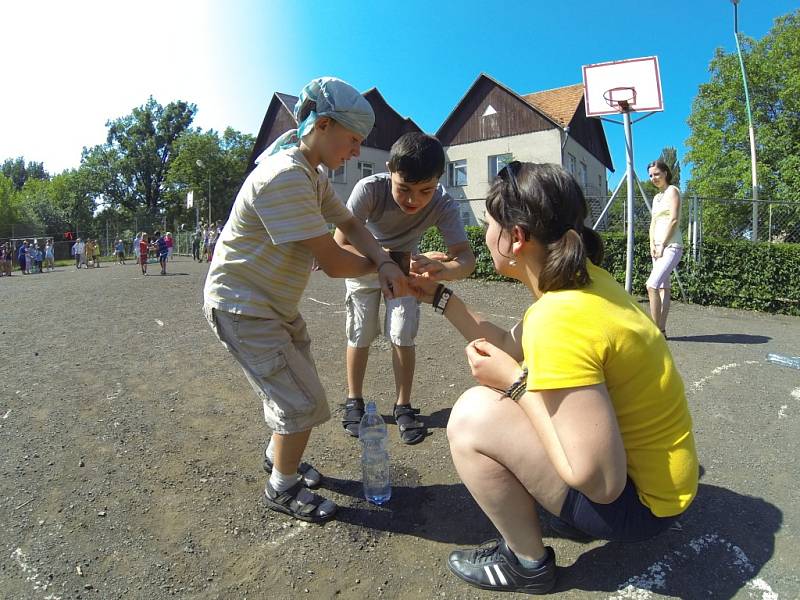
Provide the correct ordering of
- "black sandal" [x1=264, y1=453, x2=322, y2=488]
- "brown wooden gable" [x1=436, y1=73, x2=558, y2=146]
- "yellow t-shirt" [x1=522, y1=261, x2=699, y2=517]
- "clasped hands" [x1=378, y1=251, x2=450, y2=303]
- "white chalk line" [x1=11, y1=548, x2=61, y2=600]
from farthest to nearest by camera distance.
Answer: "brown wooden gable" [x1=436, y1=73, x2=558, y2=146], "black sandal" [x1=264, y1=453, x2=322, y2=488], "clasped hands" [x1=378, y1=251, x2=450, y2=303], "white chalk line" [x1=11, y1=548, x2=61, y2=600], "yellow t-shirt" [x1=522, y1=261, x2=699, y2=517]

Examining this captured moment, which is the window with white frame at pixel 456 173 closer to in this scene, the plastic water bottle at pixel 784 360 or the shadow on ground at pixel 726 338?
the shadow on ground at pixel 726 338

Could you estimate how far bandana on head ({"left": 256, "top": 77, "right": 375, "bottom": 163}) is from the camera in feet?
7.29

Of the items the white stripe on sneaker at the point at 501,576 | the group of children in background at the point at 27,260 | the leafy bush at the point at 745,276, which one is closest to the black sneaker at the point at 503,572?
the white stripe on sneaker at the point at 501,576

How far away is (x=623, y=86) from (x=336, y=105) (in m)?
9.16

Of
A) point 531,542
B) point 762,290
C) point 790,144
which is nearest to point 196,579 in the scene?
point 531,542

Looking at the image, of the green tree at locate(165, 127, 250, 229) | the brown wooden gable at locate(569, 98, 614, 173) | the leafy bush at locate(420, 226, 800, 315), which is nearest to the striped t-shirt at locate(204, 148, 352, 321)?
the leafy bush at locate(420, 226, 800, 315)

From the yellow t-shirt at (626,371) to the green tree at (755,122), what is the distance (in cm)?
2874

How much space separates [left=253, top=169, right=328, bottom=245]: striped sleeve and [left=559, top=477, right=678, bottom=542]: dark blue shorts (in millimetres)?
1474

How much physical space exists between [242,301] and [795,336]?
7.22 meters

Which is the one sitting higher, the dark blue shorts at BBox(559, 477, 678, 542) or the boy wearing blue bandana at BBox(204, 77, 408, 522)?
the boy wearing blue bandana at BBox(204, 77, 408, 522)

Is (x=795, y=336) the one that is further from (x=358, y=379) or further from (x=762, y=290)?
(x=358, y=379)

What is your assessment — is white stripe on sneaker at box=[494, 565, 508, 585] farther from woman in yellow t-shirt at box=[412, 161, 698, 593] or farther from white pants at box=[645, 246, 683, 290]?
white pants at box=[645, 246, 683, 290]

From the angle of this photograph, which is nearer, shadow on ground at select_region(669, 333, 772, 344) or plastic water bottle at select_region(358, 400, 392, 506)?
plastic water bottle at select_region(358, 400, 392, 506)

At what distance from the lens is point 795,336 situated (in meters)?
6.42
